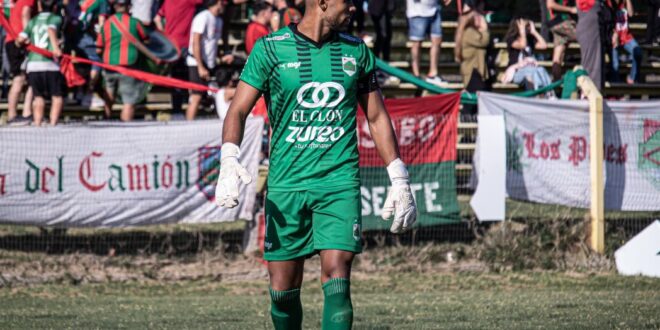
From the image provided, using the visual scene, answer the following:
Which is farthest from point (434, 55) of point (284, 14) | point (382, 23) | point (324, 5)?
point (324, 5)

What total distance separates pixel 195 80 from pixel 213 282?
371 cm

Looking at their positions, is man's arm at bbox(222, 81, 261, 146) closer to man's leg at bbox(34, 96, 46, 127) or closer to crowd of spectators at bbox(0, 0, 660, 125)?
crowd of spectators at bbox(0, 0, 660, 125)

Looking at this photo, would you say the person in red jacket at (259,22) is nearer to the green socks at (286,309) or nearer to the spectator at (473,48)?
the spectator at (473,48)

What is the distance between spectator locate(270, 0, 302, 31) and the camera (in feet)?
50.2

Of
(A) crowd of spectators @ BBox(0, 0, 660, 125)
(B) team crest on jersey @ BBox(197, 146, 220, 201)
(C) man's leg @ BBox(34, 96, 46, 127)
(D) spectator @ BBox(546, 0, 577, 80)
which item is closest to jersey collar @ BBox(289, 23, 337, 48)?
(B) team crest on jersey @ BBox(197, 146, 220, 201)

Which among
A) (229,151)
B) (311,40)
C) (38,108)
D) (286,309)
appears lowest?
(286,309)

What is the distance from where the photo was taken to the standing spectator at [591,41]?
15781 millimetres

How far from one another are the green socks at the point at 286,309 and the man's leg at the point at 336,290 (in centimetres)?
27

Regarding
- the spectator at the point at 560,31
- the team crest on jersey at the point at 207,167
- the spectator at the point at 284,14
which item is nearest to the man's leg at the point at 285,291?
the team crest on jersey at the point at 207,167

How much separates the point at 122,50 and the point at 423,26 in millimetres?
4717

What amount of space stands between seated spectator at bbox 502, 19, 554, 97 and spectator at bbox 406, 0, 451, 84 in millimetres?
1116

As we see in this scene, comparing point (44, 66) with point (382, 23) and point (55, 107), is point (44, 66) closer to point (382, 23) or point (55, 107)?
point (55, 107)

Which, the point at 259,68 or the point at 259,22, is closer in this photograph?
the point at 259,68

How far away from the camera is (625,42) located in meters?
17.9
